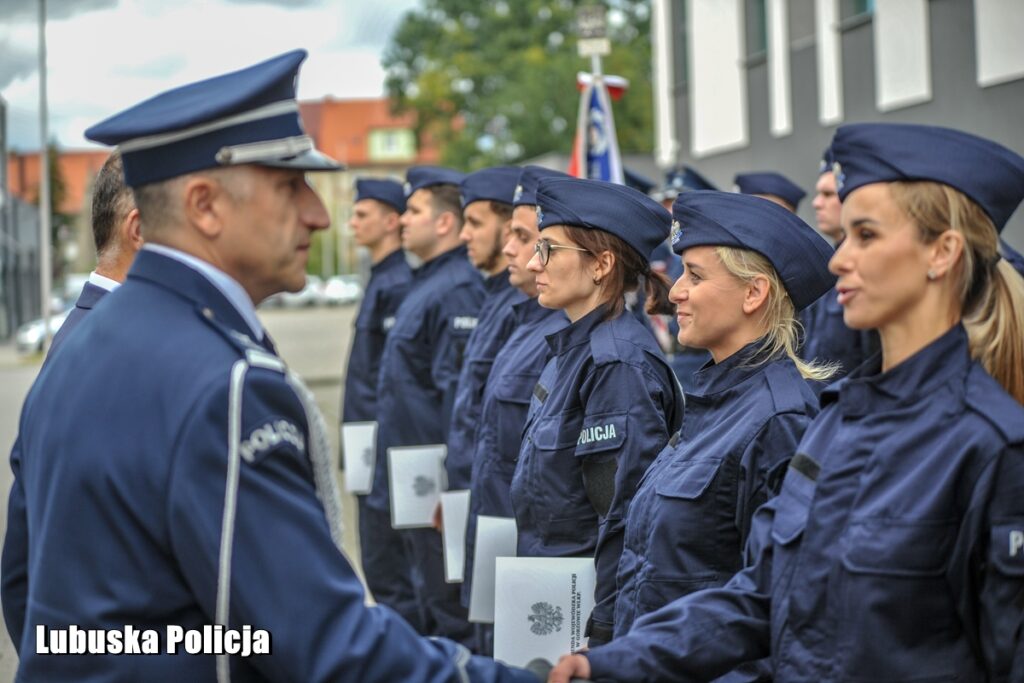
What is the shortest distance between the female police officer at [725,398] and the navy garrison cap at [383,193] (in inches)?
205

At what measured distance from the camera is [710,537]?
3.38 m

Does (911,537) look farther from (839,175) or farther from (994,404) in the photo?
(839,175)

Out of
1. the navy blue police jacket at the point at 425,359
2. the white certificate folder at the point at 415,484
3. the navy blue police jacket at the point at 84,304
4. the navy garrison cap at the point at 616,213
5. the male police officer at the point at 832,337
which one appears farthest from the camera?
the navy blue police jacket at the point at 425,359

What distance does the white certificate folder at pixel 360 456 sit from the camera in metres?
7.84

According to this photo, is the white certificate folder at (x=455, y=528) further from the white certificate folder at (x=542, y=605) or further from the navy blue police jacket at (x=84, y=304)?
the navy blue police jacket at (x=84, y=304)

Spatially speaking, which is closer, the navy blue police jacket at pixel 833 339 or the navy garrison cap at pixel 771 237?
the navy garrison cap at pixel 771 237

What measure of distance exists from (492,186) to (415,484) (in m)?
1.51

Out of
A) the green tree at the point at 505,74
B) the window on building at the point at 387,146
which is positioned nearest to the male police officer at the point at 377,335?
the green tree at the point at 505,74

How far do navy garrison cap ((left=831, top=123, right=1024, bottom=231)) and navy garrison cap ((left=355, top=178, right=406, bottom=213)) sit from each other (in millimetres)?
6311

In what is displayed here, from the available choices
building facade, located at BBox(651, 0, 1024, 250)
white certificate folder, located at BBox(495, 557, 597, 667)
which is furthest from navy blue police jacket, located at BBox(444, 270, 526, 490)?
building facade, located at BBox(651, 0, 1024, 250)

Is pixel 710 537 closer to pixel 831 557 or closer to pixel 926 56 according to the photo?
pixel 831 557

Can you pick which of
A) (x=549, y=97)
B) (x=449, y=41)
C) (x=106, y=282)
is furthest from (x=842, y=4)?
(x=449, y=41)

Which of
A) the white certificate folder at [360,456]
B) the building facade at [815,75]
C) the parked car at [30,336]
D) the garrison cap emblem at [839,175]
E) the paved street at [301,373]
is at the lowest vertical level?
the paved street at [301,373]

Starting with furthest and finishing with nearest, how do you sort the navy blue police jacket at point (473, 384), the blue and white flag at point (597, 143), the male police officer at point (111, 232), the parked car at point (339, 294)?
the parked car at point (339, 294) < the blue and white flag at point (597, 143) < the navy blue police jacket at point (473, 384) < the male police officer at point (111, 232)
